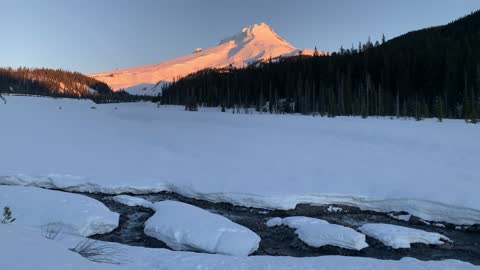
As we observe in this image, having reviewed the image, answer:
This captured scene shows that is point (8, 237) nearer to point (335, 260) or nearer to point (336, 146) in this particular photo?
point (335, 260)

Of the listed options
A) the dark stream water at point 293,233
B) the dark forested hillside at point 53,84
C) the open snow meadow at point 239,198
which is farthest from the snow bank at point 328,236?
the dark forested hillside at point 53,84

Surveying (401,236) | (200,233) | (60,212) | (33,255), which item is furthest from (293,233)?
(33,255)

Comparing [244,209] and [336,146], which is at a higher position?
[336,146]

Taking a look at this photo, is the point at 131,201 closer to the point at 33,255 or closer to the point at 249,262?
the point at 249,262

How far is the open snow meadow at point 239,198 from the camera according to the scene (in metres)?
6.68

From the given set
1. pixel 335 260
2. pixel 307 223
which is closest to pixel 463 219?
pixel 307 223

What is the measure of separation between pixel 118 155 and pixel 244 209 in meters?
7.70

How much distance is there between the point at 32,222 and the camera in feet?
27.3

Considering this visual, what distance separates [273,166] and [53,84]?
422ft

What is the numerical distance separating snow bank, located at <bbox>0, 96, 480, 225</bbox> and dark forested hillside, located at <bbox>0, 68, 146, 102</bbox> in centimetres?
9046

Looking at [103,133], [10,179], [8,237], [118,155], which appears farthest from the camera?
[103,133]

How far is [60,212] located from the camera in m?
8.88

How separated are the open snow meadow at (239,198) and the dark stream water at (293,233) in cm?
6

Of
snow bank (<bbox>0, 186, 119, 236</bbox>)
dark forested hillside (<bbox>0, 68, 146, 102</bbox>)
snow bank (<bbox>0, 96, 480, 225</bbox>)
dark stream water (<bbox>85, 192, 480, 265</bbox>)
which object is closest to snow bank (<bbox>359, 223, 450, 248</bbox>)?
dark stream water (<bbox>85, 192, 480, 265</bbox>)
